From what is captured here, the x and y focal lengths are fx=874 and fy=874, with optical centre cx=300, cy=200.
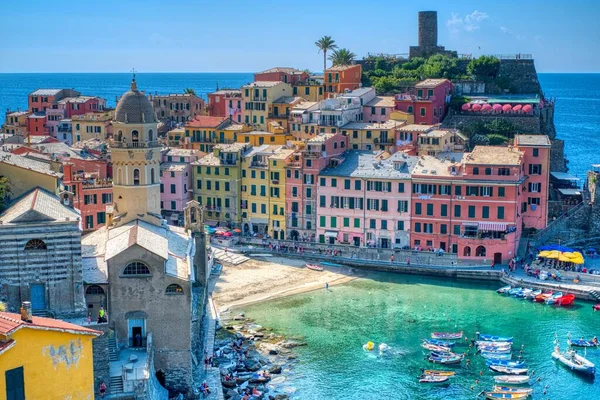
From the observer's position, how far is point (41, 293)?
137ft

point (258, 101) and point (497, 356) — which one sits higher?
point (258, 101)

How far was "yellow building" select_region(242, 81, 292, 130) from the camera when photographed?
104 m

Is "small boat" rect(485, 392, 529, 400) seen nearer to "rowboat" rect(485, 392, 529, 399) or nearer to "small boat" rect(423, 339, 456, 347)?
"rowboat" rect(485, 392, 529, 399)

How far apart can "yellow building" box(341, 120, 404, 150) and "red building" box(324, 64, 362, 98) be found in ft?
52.8

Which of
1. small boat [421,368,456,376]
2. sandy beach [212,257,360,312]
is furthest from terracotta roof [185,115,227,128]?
small boat [421,368,456,376]

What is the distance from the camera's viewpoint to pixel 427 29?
129 metres

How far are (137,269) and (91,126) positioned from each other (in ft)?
211

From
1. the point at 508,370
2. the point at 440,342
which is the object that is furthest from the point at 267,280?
the point at 508,370

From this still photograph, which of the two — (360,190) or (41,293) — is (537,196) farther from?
(41,293)

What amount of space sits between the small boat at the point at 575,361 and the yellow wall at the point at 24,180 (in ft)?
105

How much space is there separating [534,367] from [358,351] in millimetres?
11044

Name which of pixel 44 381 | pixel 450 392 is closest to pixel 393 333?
pixel 450 392

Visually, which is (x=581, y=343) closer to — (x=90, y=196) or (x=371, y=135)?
(x=371, y=135)

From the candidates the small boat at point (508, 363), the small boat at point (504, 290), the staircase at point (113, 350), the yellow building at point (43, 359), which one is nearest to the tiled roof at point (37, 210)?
the staircase at point (113, 350)
